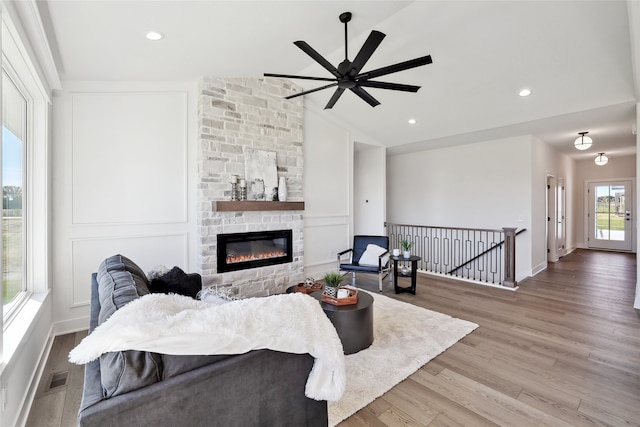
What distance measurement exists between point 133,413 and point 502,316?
404 cm

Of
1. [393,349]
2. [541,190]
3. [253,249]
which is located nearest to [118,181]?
[253,249]

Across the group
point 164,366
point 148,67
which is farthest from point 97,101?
point 164,366

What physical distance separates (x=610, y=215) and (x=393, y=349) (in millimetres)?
9648

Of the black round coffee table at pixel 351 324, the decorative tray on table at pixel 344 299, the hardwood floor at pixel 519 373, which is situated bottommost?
the hardwood floor at pixel 519 373

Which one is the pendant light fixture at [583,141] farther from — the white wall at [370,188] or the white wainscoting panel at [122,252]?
the white wainscoting panel at [122,252]

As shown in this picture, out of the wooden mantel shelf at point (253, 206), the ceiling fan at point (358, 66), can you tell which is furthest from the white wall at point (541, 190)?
the wooden mantel shelf at point (253, 206)

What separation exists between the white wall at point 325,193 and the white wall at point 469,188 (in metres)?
2.33

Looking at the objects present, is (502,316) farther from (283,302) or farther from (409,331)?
(283,302)

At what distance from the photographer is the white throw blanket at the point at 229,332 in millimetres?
1137

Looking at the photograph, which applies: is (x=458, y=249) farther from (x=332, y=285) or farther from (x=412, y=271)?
(x=332, y=285)

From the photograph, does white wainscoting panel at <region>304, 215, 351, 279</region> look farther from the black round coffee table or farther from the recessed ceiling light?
the recessed ceiling light

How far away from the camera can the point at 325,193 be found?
→ 5.73 meters

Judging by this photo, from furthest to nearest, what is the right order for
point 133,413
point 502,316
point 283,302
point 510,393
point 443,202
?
1. point 443,202
2. point 502,316
3. point 510,393
4. point 283,302
5. point 133,413

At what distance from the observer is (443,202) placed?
7145mm
